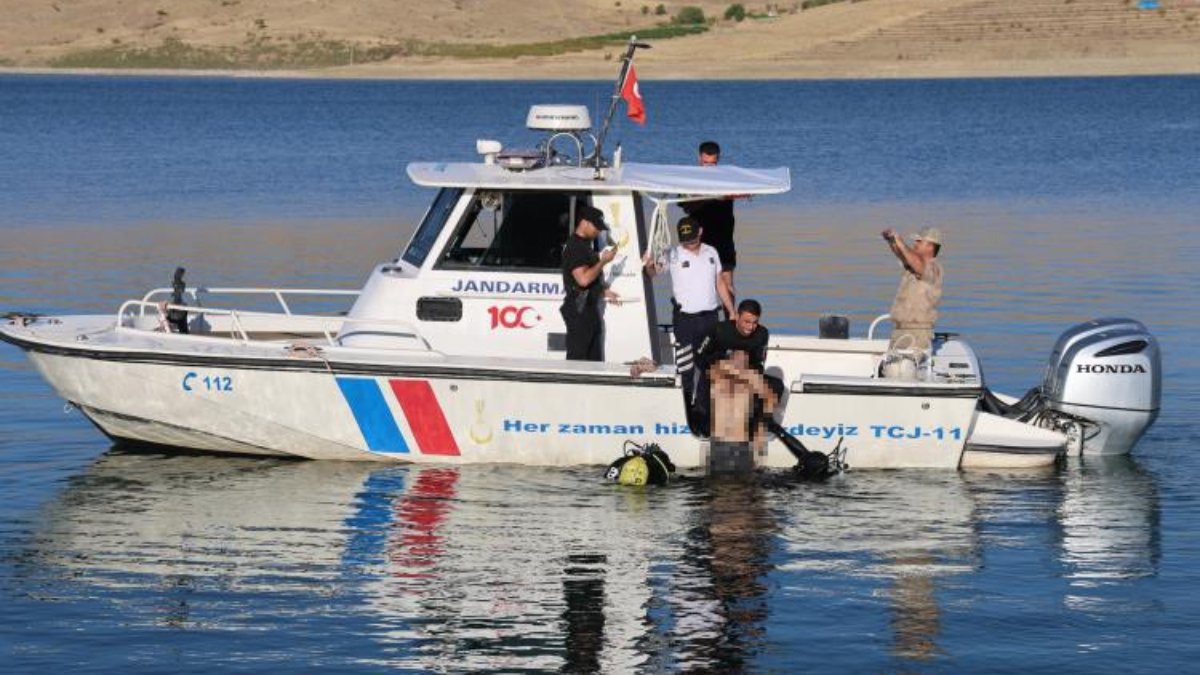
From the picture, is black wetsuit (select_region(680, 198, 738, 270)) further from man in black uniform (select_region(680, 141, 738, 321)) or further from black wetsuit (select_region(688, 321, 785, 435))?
black wetsuit (select_region(688, 321, 785, 435))

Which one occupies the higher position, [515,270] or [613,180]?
[613,180]

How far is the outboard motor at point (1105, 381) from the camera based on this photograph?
16547 millimetres

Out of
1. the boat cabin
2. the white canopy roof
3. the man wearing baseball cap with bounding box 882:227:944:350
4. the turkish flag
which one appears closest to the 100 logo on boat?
the boat cabin

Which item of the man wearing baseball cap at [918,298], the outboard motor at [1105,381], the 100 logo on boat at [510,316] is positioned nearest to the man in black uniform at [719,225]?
the man wearing baseball cap at [918,298]

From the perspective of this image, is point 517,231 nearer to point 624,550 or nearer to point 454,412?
point 454,412

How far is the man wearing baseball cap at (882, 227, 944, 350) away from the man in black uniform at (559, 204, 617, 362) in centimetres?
215

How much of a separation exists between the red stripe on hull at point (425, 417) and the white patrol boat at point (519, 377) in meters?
0.02

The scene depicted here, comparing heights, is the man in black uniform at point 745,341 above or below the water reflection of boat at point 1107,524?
above

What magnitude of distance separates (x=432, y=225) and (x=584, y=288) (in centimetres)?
141

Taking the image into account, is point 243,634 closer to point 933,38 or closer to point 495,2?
point 933,38

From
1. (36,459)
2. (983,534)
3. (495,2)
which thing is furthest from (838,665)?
(495,2)

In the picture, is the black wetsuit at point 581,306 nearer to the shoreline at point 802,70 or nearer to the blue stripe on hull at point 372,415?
the blue stripe on hull at point 372,415

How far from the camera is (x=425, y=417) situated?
16.7 meters

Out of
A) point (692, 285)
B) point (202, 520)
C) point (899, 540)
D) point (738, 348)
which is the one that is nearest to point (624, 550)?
point (899, 540)
